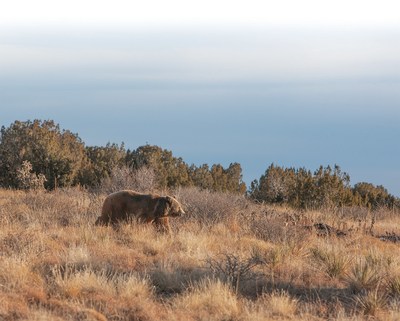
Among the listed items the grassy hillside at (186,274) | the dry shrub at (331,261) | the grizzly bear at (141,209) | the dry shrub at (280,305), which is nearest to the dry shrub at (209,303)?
the grassy hillside at (186,274)

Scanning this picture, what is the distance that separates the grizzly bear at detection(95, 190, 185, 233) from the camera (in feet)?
37.0

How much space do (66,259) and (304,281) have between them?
313 cm

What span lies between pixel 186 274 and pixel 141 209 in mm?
3246

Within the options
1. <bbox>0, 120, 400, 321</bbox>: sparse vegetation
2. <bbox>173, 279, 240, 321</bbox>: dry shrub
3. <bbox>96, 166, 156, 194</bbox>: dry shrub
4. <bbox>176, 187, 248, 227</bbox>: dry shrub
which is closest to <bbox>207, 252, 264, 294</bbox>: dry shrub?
<bbox>0, 120, 400, 321</bbox>: sparse vegetation

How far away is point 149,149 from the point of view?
26281 mm

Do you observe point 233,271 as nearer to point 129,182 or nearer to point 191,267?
point 191,267

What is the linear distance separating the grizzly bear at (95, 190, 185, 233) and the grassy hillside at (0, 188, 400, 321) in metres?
0.33

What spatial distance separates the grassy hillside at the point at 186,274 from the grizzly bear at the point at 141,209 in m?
0.33

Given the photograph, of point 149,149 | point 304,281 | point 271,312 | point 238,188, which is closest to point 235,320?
point 271,312

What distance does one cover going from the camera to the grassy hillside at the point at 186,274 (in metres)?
6.90

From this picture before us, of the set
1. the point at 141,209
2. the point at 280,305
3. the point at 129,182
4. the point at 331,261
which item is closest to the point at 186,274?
the point at 280,305

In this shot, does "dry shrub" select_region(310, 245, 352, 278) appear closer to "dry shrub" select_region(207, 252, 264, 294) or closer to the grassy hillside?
the grassy hillside

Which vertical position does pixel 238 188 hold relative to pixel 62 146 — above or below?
below

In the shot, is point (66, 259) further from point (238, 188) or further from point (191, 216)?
point (238, 188)
